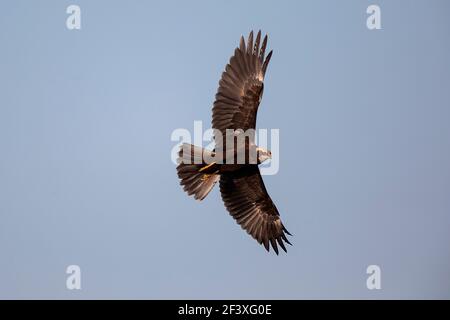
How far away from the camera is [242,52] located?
12.4 metres

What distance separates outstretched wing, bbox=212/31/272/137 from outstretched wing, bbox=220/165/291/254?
128 cm

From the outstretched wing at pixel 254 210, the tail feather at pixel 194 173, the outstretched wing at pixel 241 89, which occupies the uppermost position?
the outstretched wing at pixel 241 89

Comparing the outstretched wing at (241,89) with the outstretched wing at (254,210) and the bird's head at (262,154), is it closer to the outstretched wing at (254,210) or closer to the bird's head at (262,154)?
the bird's head at (262,154)

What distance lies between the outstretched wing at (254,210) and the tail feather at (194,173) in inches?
19.1

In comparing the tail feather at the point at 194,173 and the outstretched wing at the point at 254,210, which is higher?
the tail feather at the point at 194,173

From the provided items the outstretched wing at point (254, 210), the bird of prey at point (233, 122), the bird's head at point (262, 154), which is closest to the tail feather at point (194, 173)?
the bird of prey at point (233, 122)

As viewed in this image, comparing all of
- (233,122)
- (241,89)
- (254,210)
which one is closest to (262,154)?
(233,122)

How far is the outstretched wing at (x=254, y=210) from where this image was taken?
13.2 metres

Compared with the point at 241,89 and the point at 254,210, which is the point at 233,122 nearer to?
the point at 241,89

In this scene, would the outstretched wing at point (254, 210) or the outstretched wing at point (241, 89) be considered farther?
the outstretched wing at point (254, 210)

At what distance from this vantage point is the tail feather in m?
12.1

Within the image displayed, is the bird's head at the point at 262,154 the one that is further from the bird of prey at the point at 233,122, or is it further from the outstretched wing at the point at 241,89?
the outstretched wing at the point at 241,89

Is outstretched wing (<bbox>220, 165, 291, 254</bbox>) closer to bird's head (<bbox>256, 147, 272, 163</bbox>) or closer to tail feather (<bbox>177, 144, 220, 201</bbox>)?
tail feather (<bbox>177, 144, 220, 201</bbox>)
